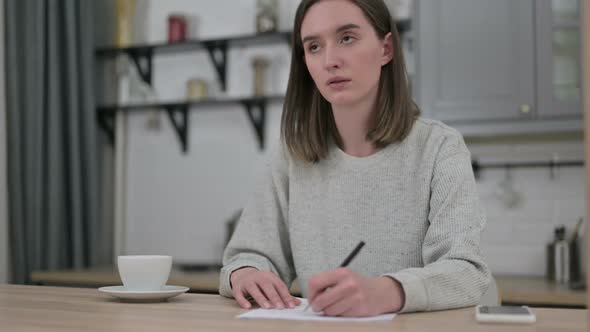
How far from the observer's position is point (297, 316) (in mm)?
1077

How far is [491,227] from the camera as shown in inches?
119

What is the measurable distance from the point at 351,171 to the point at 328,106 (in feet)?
0.64

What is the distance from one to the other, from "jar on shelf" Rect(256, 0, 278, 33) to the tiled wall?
3.41 ft

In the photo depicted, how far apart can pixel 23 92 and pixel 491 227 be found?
83.4 inches

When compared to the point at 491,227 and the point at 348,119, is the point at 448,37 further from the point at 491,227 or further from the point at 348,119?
the point at 348,119

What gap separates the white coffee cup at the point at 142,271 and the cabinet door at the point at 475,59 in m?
1.67

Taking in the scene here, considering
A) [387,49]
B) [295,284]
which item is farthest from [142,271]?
[295,284]

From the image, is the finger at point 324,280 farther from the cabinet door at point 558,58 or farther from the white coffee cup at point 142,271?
the cabinet door at point 558,58

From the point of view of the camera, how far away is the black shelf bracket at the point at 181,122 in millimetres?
3434

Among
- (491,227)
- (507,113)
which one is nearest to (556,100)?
(507,113)

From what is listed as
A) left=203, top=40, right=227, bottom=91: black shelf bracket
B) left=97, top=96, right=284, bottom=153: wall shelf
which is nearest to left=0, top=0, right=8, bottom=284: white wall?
left=97, top=96, right=284, bottom=153: wall shelf

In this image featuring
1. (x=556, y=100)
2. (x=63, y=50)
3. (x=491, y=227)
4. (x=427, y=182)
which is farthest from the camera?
(x=63, y=50)

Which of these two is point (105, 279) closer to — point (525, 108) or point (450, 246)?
point (525, 108)

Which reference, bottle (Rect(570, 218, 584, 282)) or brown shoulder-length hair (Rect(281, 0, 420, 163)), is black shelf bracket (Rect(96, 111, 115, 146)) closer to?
brown shoulder-length hair (Rect(281, 0, 420, 163))
